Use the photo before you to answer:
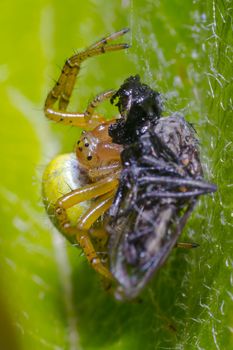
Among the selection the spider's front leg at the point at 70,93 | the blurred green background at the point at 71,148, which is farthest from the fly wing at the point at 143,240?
the spider's front leg at the point at 70,93

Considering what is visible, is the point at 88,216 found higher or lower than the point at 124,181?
lower

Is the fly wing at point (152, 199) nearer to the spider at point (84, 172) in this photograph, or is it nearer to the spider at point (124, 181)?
the spider at point (124, 181)

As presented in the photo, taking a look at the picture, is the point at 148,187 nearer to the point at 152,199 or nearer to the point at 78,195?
the point at 152,199

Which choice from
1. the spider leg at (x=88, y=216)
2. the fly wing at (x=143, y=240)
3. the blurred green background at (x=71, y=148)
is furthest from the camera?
the spider leg at (x=88, y=216)

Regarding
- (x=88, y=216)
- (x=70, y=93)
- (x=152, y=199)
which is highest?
(x=70, y=93)

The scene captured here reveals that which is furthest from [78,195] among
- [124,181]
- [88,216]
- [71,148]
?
[71,148]

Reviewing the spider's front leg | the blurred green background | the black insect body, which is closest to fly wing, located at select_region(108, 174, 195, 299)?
the black insect body

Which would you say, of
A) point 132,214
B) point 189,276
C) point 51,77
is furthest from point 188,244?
point 51,77
